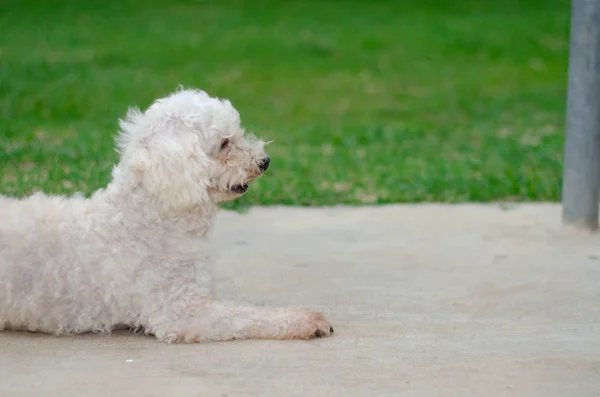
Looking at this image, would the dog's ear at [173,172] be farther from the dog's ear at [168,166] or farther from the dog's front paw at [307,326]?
the dog's front paw at [307,326]

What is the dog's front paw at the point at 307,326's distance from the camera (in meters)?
4.95

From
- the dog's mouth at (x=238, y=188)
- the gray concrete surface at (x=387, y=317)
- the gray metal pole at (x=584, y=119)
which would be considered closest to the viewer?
the gray concrete surface at (x=387, y=317)

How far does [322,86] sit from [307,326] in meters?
9.76

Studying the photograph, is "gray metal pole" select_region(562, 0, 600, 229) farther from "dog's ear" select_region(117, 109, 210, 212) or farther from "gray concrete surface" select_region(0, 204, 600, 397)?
"dog's ear" select_region(117, 109, 210, 212)

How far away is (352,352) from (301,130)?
696 centimetres

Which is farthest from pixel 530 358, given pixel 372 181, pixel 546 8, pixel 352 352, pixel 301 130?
pixel 546 8

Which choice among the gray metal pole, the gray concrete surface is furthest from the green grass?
the gray metal pole

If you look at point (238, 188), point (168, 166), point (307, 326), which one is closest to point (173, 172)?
point (168, 166)

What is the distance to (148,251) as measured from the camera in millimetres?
5062

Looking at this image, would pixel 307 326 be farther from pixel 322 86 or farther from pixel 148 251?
pixel 322 86

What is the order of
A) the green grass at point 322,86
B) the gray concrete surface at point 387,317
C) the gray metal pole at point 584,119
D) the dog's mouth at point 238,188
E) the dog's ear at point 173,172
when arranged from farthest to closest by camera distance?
the green grass at point 322,86, the gray metal pole at point 584,119, the dog's mouth at point 238,188, the dog's ear at point 173,172, the gray concrete surface at point 387,317

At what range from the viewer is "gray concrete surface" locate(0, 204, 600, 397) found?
443 cm

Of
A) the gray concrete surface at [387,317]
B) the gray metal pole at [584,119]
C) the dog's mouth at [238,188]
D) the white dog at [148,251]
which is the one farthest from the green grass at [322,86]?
the white dog at [148,251]

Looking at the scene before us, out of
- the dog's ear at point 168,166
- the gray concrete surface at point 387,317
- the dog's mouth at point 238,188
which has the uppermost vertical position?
the dog's ear at point 168,166
